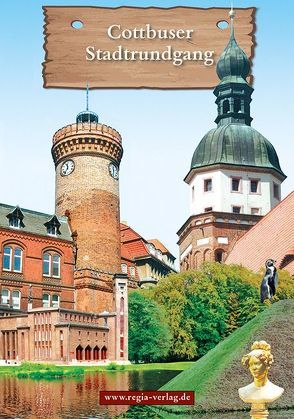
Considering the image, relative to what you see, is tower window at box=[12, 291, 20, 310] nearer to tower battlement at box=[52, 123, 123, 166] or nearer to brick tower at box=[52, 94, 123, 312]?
brick tower at box=[52, 94, 123, 312]

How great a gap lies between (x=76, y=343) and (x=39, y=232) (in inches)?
561

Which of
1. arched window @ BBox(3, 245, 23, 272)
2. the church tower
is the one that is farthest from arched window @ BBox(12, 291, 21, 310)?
the church tower

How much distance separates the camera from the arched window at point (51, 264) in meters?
49.3

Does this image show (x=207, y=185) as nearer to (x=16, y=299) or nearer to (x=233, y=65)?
(x=233, y=65)

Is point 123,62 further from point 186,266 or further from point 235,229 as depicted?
point 186,266

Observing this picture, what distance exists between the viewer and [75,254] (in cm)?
5200

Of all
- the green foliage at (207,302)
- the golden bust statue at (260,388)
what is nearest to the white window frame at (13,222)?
the green foliage at (207,302)

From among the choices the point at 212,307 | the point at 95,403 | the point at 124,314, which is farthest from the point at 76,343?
the point at 95,403

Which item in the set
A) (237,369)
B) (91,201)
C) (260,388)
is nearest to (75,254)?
(91,201)

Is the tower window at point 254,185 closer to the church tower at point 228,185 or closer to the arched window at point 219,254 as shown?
the church tower at point 228,185

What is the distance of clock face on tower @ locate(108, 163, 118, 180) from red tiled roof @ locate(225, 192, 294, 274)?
1212 centimetres

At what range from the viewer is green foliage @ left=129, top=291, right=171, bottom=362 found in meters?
39.4

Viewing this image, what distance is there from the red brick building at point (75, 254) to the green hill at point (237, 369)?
23424mm

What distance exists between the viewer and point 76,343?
37188 millimetres
